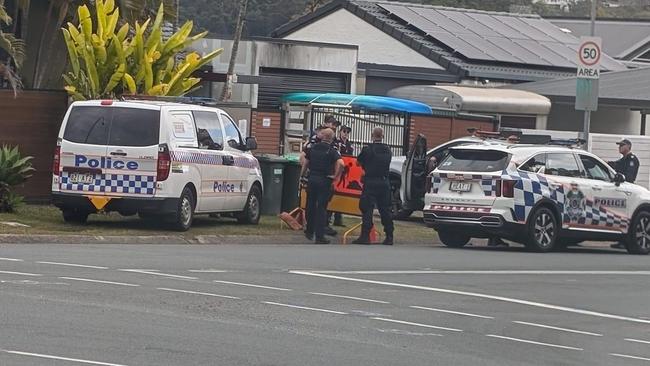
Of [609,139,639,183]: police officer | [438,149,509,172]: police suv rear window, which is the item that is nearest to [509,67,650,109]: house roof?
[609,139,639,183]: police officer

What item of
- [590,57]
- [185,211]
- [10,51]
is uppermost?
[590,57]

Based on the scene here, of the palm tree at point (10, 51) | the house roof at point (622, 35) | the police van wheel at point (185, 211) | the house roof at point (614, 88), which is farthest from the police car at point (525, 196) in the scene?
the house roof at point (622, 35)

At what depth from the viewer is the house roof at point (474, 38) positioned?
143ft

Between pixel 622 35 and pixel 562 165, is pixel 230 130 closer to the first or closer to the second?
pixel 562 165

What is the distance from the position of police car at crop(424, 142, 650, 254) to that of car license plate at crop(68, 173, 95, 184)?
5646 millimetres

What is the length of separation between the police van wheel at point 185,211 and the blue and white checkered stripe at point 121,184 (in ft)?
1.97

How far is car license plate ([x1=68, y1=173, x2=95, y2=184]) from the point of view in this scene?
64.0ft

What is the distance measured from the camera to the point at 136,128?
19453 mm

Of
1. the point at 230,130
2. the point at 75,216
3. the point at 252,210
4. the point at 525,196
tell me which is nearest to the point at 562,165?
the point at 525,196

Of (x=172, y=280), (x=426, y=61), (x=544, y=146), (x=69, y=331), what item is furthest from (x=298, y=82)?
(x=69, y=331)

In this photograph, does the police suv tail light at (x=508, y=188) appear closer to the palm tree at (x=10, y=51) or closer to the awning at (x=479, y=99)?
the palm tree at (x=10, y=51)

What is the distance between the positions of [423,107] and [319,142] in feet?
27.0

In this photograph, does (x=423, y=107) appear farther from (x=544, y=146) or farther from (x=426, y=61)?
(x=426, y=61)

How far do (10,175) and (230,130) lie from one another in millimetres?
3647
